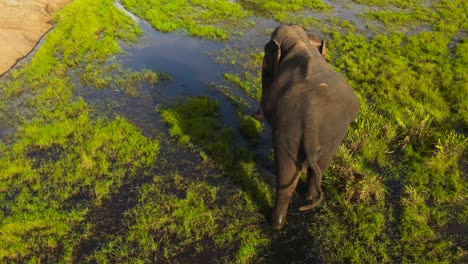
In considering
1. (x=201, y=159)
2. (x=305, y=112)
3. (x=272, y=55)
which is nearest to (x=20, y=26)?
(x=201, y=159)

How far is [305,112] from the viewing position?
4328 mm

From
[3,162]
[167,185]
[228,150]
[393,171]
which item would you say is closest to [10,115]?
[3,162]

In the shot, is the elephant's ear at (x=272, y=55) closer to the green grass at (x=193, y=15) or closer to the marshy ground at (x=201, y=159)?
the marshy ground at (x=201, y=159)

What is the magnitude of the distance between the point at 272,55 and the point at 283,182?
198 centimetres

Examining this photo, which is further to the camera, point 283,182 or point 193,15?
point 193,15

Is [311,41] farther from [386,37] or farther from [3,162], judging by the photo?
[386,37]

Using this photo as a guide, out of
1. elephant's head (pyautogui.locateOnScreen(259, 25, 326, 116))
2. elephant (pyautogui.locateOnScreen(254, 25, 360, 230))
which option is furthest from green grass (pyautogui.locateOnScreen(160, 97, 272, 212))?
elephant's head (pyautogui.locateOnScreen(259, 25, 326, 116))

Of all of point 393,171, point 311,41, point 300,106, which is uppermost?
point 311,41

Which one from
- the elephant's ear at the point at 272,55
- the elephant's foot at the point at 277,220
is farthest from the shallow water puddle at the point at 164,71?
the elephant's foot at the point at 277,220

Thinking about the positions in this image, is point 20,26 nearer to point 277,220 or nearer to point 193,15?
point 193,15

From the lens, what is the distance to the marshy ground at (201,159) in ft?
17.9

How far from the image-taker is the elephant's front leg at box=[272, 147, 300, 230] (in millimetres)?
4777

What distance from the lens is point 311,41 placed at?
5512 millimetres

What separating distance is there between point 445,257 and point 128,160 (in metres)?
5.91
